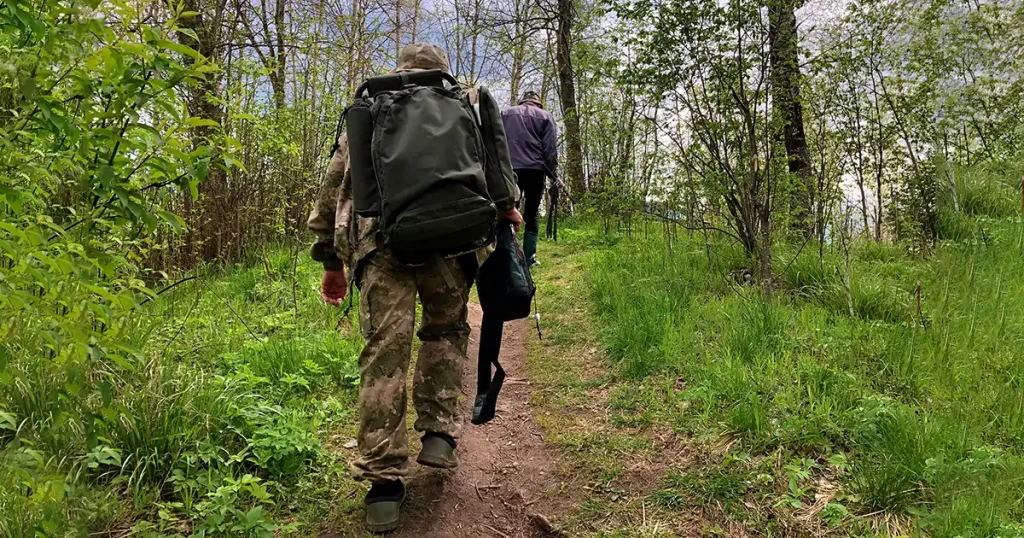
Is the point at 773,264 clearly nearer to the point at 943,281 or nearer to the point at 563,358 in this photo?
the point at 943,281

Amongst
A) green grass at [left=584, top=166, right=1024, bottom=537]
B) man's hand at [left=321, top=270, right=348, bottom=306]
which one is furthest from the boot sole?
green grass at [left=584, top=166, right=1024, bottom=537]

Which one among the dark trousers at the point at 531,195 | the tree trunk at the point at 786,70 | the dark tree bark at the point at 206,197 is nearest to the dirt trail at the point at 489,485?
the tree trunk at the point at 786,70

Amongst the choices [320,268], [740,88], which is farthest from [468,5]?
[740,88]

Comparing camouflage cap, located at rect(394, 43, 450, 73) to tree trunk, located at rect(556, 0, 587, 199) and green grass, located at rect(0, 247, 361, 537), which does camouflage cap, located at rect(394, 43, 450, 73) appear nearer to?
green grass, located at rect(0, 247, 361, 537)

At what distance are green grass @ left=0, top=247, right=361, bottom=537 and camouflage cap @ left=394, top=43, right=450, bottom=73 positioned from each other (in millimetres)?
1581

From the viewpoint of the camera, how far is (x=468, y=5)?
1656cm

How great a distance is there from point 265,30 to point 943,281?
7386mm

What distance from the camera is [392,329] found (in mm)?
2332

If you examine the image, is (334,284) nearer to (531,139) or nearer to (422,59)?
(422,59)

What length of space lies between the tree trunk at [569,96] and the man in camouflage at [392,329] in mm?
8406

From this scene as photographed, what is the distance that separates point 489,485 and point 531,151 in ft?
14.3

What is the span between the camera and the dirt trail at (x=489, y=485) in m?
2.45

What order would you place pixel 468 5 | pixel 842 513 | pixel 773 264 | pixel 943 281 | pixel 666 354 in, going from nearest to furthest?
pixel 842 513 → pixel 666 354 → pixel 943 281 → pixel 773 264 → pixel 468 5

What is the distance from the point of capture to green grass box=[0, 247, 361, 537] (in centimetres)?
186
